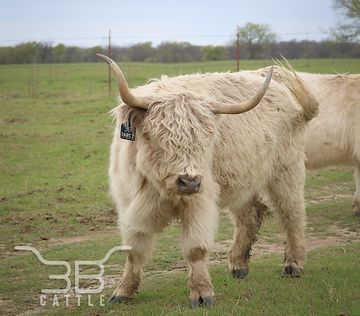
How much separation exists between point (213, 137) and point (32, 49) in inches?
1061

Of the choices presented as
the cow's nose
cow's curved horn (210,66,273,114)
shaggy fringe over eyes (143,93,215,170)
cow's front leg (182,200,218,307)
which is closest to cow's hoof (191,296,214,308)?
cow's front leg (182,200,218,307)

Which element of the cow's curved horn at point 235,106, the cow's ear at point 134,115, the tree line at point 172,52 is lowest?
the cow's ear at point 134,115

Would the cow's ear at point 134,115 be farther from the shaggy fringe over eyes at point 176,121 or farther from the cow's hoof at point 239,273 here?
the cow's hoof at point 239,273

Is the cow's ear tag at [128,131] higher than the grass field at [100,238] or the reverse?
higher

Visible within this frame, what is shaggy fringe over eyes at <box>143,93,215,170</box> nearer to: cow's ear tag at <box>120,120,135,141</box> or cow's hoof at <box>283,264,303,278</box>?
cow's ear tag at <box>120,120,135,141</box>

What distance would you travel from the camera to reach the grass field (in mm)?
5426

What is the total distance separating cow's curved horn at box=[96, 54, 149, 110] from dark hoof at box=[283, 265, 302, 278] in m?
2.69

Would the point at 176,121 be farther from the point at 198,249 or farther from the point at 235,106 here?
the point at 198,249

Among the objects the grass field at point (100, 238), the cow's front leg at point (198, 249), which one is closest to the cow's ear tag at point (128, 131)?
the cow's front leg at point (198, 249)

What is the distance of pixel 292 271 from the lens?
6.55 metres

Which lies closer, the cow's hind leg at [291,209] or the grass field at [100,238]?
the grass field at [100,238]

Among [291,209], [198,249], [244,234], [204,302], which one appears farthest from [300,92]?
[204,302]

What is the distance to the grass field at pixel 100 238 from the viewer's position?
5.43 m

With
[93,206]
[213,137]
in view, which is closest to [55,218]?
[93,206]
